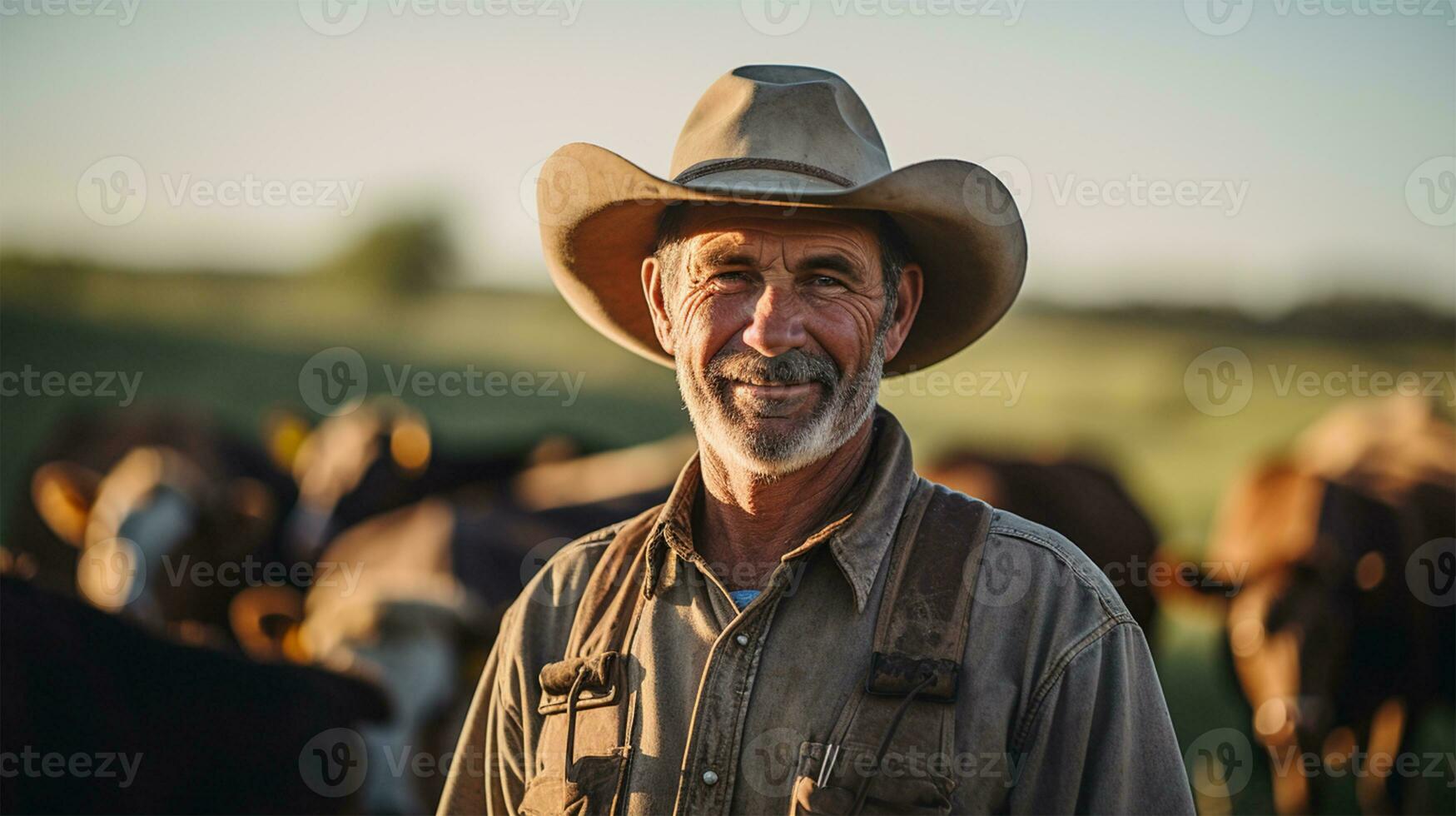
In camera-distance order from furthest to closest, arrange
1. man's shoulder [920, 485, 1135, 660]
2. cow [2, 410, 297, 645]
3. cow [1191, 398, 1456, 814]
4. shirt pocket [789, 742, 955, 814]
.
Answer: cow [2, 410, 297, 645], cow [1191, 398, 1456, 814], man's shoulder [920, 485, 1135, 660], shirt pocket [789, 742, 955, 814]

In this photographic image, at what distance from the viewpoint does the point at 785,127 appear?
267 centimetres

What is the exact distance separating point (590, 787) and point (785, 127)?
4.37 feet

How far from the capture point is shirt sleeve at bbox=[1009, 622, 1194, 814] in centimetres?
219

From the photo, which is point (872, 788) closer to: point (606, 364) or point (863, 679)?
point (863, 679)

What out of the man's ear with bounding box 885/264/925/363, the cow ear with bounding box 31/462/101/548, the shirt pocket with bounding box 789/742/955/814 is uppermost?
the man's ear with bounding box 885/264/925/363

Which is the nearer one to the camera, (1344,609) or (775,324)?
(775,324)

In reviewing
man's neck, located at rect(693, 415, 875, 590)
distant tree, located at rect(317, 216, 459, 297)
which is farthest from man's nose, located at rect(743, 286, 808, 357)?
distant tree, located at rect(317, 216, 459, 297)

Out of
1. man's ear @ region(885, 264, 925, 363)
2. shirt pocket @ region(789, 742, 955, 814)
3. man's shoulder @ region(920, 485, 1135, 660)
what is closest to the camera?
shirt pocket @ region(789, 742, 955, 814)

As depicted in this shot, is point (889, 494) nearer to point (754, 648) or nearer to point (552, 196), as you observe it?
point (754, 648)

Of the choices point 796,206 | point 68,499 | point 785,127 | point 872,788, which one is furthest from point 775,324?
point 68,499

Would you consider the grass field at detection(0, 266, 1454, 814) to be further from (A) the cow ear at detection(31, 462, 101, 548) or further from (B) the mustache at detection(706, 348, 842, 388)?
(B) the mustache at detection(706, 348, 842, 388)

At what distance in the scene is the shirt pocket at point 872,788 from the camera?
7.13 feet

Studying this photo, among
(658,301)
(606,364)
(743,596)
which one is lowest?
(743,596)

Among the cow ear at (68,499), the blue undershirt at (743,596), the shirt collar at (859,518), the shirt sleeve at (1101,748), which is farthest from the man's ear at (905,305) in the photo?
the cow ear at (68,499)
